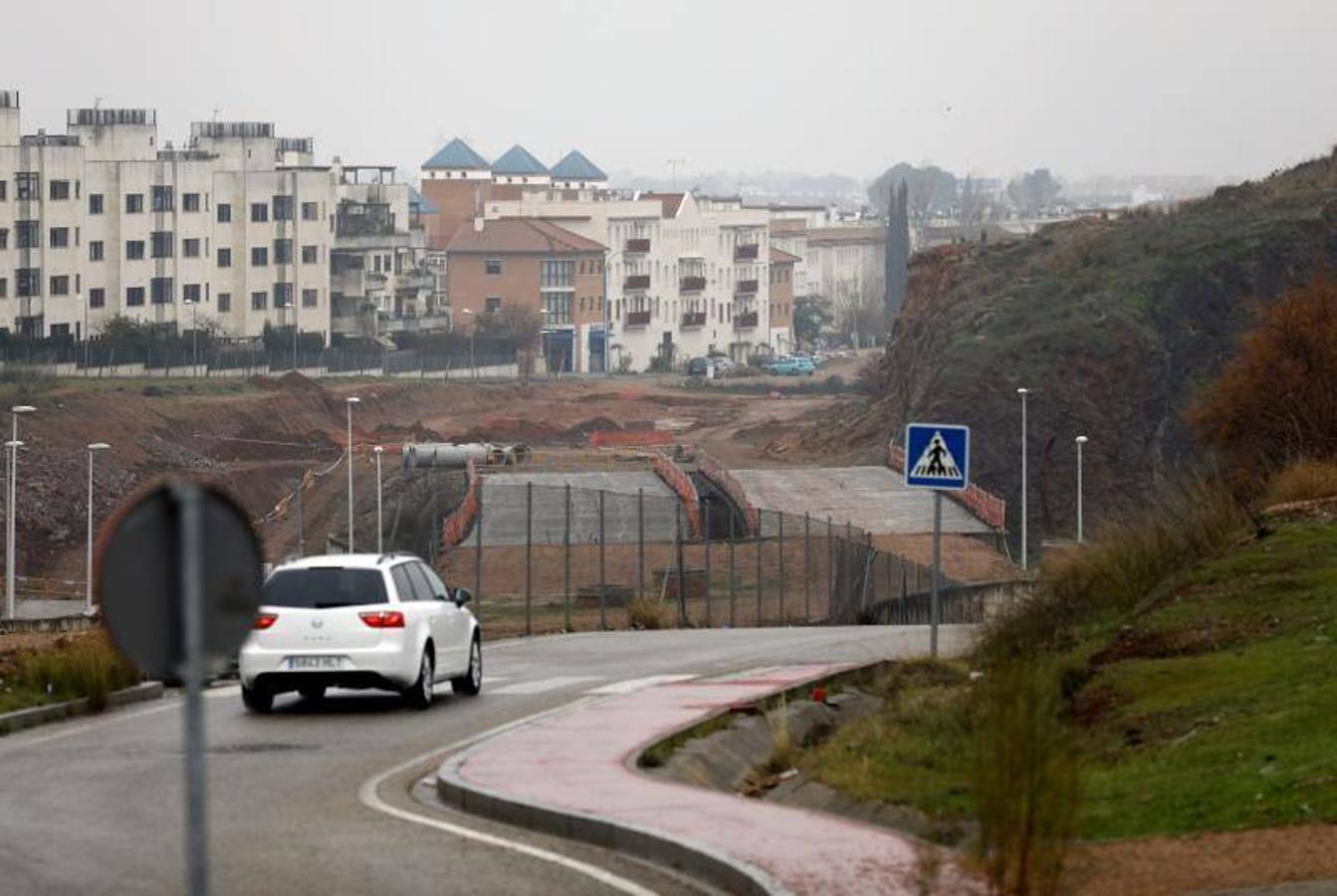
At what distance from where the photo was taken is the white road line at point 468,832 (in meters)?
14.1

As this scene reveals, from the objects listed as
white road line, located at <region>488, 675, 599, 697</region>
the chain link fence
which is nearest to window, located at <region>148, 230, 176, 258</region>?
the chain link fence

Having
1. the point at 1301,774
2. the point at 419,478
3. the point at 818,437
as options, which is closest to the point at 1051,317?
the point at 818,437

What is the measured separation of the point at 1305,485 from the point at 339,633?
602 inches

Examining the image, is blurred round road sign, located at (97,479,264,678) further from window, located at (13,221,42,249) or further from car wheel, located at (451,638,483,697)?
window, located at (13,221,42,249)

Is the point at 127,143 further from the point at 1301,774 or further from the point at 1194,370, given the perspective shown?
the point at 1301,774

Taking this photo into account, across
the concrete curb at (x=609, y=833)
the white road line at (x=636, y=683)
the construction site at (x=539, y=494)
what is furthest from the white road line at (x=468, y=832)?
the construction site at (x=539, y=494)

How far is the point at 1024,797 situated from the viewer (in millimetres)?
11492

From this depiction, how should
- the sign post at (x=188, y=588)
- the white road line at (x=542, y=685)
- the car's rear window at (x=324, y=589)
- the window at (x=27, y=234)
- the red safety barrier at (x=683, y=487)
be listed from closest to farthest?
1. the sign post at (x=188, y=588)
2. the car's rear window at (x=324, y=589)
3. the white road line at (x=542, y=685)
4. the red safety barrier at (x=683, y=487)
5. the window at (x=27, y=234)

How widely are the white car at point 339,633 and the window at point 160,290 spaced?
11622cm

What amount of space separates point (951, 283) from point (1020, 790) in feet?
365

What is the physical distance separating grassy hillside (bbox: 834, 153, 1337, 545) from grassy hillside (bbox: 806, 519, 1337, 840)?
6178 centimetres

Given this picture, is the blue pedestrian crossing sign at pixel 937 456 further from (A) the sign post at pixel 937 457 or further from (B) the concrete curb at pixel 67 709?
(B) the concrete curb at pixel 67 709

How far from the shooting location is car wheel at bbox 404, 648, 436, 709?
77.5 ft

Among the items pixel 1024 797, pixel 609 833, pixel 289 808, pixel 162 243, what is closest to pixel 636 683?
pixel 289 808
